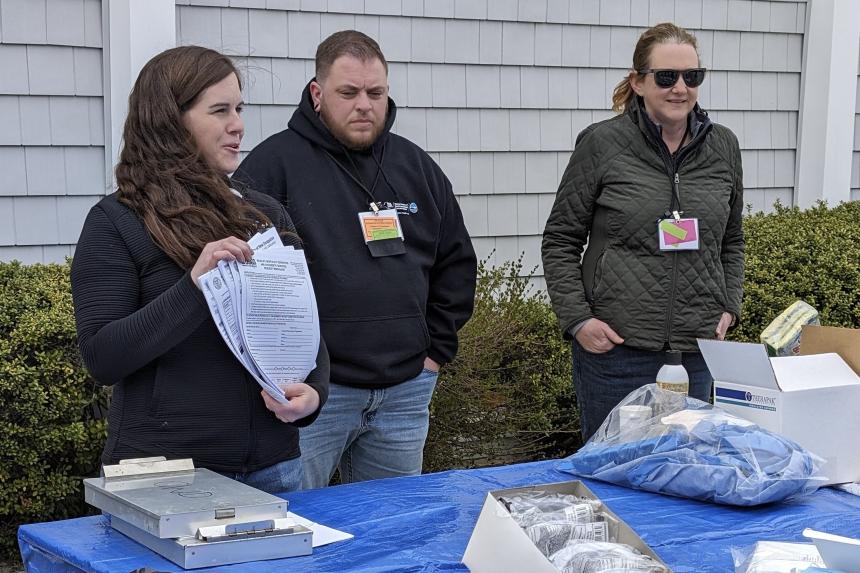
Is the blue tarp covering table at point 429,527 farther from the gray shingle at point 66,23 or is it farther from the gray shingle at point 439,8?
the gray shingle at point 439,8

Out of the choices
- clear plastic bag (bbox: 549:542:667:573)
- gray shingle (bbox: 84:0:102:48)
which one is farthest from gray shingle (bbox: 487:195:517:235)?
clear plastic bag (bbox: 549:542:667:573)

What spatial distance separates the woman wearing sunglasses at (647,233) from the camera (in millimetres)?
3270

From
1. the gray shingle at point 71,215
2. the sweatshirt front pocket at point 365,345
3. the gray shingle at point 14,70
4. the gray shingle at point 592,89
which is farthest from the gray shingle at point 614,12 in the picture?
the sweatshirt front pocket at point 365,345

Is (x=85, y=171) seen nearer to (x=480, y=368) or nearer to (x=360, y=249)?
(x=480, y=368)

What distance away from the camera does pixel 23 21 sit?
171 inches

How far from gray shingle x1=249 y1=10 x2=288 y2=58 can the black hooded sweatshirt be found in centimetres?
181

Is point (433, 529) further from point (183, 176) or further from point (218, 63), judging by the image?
point (218, 63)

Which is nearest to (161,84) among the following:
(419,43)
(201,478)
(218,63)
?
(218,63)

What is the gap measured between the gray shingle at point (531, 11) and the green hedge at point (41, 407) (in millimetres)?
2851

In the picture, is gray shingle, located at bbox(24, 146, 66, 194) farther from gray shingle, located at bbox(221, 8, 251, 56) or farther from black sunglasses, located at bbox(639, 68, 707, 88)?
black sunglasses, located at bbox(639, 68, 707, 88)

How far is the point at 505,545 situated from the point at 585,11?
446cm

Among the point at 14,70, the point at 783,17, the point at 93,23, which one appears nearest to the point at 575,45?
the point at 783,17

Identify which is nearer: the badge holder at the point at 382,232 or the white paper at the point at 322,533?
the white paper at the point at 322,533

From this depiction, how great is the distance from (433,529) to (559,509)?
288 millimetres
